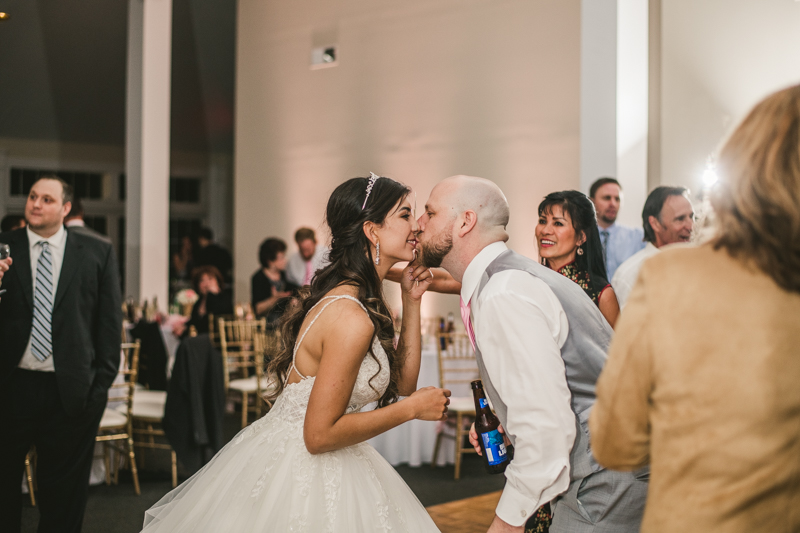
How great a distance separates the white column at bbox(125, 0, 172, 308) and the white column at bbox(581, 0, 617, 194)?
15.6ft

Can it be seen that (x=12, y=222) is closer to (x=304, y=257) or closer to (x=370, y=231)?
(x=304, y=257)

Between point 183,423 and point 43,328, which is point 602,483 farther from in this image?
point 183,423

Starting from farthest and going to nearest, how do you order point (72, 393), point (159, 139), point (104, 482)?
point (159, 139) → point (104, 482) → point (72, 393)

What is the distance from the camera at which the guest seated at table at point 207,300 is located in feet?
19.6

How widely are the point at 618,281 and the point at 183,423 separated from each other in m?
2.87

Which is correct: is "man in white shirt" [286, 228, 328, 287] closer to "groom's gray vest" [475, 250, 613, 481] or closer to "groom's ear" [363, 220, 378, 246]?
"groom's ear" [363, 220, 378, 246]

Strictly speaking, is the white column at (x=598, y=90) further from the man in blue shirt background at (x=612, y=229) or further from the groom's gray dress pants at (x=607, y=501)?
the groom's gray dress pants at (x=607, y=501)

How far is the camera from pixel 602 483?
58.4 inches

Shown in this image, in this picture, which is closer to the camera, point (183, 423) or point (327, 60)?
point (183, 423)

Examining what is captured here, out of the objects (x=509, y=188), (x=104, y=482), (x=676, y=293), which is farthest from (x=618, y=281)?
(x=104, y=482)

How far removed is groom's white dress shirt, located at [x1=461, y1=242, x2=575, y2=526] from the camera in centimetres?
134

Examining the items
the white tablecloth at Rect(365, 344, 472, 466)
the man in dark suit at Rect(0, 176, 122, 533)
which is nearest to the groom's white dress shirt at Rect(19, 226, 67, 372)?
the man in dark suit at Rect(0, 176, 122, 533)

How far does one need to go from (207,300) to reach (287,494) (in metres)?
4.65

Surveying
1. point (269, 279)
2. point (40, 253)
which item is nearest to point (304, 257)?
point (269, 279)
